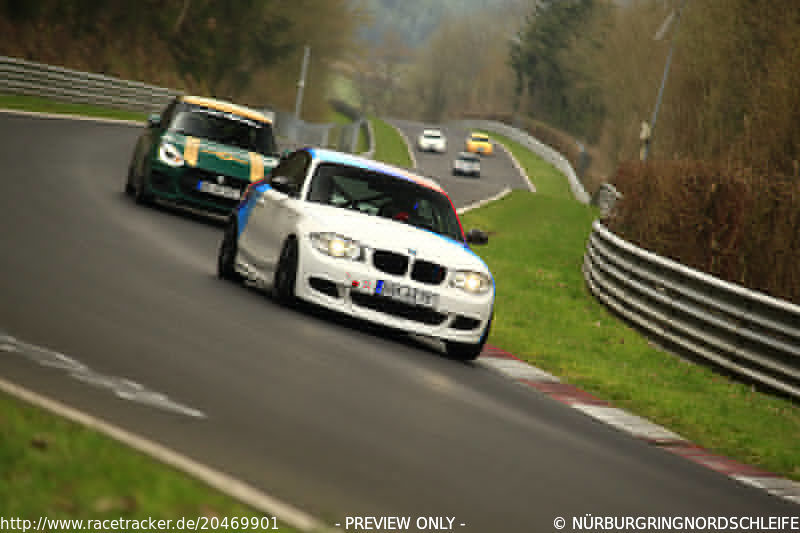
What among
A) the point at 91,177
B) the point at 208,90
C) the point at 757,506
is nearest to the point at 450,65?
the point at 208,90

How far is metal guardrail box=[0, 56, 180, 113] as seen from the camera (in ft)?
129

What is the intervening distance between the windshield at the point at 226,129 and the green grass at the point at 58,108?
16.5 m

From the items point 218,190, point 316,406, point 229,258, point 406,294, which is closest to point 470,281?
Answer: point 406,294

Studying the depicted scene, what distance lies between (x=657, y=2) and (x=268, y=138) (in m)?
69.4

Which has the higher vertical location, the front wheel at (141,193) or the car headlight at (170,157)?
the car headlight at (170,157)

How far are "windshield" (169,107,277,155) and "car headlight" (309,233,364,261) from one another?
760 cm

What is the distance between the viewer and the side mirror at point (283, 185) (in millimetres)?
11594

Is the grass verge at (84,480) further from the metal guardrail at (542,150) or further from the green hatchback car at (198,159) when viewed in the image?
the metal guardrail at (542,150)

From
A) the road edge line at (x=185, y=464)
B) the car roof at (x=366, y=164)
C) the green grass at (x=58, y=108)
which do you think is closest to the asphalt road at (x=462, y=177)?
the green grass at (x=58, y=108)

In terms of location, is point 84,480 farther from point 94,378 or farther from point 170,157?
point 170,157

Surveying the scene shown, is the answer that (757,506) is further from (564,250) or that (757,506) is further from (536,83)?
(536,83)

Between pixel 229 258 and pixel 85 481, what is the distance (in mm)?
7868

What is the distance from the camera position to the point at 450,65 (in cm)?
17750

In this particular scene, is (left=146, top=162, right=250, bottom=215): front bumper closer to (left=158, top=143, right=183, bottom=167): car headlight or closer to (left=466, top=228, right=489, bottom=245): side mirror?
(left=158, top=143, right=183, bottom=167): car headlight
